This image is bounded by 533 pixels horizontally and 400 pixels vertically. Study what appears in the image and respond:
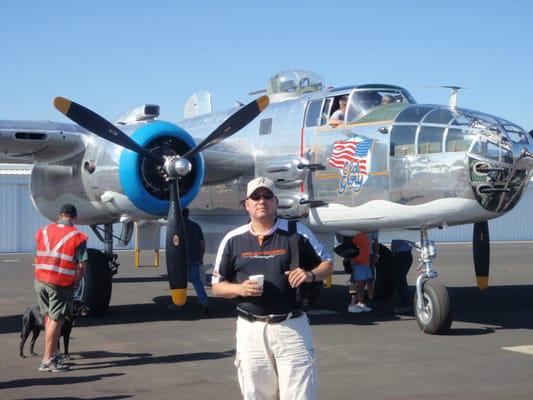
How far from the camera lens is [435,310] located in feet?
34.7

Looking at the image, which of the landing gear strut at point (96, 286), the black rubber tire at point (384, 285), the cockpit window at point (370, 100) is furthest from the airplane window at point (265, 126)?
the black rubber tire at point (384, 285)

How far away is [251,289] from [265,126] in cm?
867

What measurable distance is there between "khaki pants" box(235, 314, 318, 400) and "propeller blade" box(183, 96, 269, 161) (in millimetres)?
7293

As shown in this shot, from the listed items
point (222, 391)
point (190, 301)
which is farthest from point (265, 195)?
point (190, 301)

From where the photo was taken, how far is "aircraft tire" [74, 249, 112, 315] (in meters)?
12.8

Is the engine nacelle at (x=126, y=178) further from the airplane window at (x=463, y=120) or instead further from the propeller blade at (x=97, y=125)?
the airplane window at (x=463, y=120)

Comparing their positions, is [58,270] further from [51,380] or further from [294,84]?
[294,84]

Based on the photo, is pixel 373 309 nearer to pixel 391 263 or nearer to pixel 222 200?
pixel 391 263

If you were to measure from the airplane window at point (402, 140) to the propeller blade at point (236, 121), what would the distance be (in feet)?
7.61

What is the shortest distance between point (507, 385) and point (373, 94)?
5.90 m

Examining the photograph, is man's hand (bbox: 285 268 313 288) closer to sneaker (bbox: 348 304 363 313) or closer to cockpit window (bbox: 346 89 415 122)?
cockpit window (bbox: 346 89 415 122)

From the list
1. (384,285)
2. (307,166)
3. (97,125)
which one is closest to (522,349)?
(307,166)

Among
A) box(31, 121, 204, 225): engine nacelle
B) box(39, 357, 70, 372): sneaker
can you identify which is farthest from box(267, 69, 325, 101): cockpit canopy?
box(39, 357, 70, 372): sneaker

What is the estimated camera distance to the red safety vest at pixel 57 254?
28.8 feet
